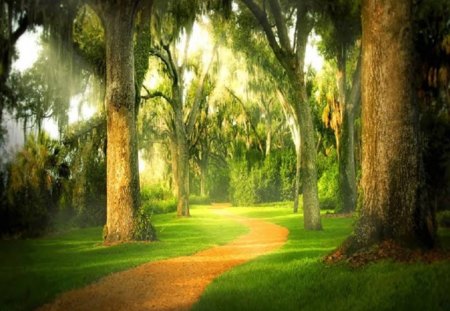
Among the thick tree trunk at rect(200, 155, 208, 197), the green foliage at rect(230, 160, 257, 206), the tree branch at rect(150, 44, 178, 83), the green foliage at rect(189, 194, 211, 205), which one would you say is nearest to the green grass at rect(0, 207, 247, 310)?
the tree branch at rect(150, 44, 178, 83)

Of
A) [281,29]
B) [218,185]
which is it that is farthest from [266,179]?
[281,29]

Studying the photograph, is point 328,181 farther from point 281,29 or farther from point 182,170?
point 281,29

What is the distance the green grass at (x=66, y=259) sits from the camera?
329 inches

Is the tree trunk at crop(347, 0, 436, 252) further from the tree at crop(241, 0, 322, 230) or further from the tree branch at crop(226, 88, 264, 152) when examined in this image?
the tree branch at crop(226, 88, 264, 152)

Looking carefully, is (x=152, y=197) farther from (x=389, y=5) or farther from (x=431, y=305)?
(x=431, y=305)

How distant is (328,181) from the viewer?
3522cm

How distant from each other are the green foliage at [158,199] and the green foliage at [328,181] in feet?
38.1

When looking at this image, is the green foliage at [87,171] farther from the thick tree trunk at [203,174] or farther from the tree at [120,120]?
the thick tree trunk at [203,174]

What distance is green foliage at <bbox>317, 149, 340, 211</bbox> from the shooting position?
33.4 m

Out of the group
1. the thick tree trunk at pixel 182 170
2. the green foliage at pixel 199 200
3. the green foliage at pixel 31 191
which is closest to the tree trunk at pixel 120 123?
the green foliage at pixel 31 191

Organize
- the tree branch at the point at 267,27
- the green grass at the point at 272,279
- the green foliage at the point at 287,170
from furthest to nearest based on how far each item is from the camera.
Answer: the green foliage at the point at 287,170 < the tree branch at the point at 267,27 < the green grass at the point at 272,279

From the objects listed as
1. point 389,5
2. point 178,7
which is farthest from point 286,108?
point 389,5

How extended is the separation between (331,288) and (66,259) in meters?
7.42

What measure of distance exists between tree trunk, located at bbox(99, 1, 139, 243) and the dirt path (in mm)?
→ 3312
